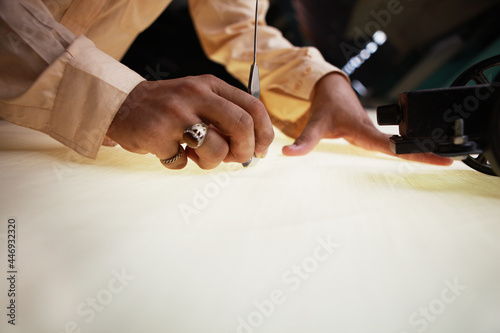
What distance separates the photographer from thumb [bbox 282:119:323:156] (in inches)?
30.3

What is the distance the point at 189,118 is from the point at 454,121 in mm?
329

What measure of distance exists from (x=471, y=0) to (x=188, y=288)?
1.75m

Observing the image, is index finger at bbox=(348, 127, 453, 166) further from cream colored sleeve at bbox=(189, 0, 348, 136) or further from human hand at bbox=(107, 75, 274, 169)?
human hand at bbox=(107, 75, 274, 169)

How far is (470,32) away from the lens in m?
1.56

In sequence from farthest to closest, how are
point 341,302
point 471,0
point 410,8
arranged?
point 410,8, point 471,0, point 341,302

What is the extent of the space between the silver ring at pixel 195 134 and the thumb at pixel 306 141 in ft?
0.99

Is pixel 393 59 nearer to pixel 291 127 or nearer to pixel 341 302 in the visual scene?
pixel 291 127

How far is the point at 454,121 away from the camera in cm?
42

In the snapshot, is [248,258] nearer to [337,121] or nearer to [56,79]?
[56,79]

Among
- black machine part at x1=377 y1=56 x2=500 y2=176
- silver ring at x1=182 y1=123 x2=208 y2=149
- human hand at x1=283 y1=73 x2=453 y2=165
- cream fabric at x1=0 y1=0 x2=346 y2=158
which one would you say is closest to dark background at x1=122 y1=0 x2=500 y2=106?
human hand at x1=283 y1=73 x2=453 y2=165

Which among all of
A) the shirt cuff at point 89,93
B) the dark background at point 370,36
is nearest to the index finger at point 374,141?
the shirt cuff at point 89,93

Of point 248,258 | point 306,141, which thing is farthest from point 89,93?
point 306,141

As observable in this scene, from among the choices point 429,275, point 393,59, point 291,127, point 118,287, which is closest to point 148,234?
point 118,287

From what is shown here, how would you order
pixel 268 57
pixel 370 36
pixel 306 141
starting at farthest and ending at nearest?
1. pixel 370 36
2. pixel 268 57
3. pixel 306 141
